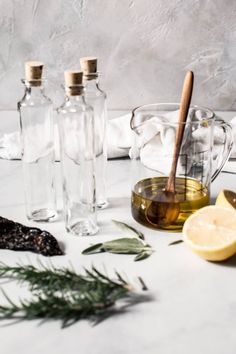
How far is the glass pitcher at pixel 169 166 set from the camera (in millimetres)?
1030

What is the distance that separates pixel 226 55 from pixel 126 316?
102 cm

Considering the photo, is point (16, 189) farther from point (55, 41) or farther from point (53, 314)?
point (55, 41)

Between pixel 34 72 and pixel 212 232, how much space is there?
1.14 ft

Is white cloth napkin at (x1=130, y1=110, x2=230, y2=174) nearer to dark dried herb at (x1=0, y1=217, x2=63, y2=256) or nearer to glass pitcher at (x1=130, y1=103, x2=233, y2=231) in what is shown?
glass pitcher at (x1=130, y1=103, x2=233, y2=231)

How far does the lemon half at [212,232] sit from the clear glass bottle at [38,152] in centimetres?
25

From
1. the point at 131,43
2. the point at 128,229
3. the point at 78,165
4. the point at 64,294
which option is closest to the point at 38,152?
the point at 78,165

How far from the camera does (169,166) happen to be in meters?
1.10

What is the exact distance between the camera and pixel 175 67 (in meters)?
1.68

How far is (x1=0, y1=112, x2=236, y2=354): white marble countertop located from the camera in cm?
76

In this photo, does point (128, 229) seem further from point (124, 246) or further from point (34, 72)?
point (34, 72)

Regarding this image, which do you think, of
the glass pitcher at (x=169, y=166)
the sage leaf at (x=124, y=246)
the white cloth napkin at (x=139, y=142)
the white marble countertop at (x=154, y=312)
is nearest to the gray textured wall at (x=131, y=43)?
the white cloth napkin at (x=139, y=142)

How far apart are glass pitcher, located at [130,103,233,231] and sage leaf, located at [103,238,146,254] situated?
0.23 feet

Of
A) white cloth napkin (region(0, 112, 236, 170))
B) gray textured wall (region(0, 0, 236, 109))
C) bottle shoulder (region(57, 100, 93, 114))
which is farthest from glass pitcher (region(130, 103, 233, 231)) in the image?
gray textured wall (region(0, 0, 236, 109))

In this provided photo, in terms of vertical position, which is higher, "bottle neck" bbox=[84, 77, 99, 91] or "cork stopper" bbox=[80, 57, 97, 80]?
"cork stopper" bbox=[80, 57, 97, 80]
